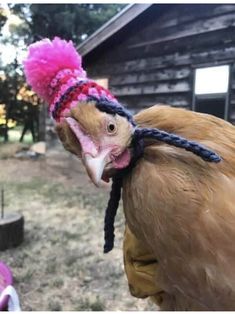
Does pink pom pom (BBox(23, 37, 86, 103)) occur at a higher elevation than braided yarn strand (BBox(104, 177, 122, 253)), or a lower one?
higher

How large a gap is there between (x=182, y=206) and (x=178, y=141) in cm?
10

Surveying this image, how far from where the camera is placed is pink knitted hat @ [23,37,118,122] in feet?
1.90

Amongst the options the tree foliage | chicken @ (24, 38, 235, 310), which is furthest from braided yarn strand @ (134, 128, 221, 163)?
the tree foliage

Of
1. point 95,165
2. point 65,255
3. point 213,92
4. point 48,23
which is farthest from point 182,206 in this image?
point 48,23

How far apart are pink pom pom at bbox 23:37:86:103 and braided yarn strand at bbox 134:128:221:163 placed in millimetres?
135

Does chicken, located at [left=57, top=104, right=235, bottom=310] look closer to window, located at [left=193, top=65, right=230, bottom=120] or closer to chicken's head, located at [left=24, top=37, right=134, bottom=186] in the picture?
chicken's head, located at [left=24, top=37, right=134, bottom=186]

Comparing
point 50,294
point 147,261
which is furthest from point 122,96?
point 147,261

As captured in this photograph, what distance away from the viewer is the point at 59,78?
62cm

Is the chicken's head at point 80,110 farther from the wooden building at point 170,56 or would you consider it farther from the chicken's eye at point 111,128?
the wooden building at point 170,56

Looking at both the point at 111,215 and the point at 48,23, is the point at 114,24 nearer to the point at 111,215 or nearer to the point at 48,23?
the point at 48,23

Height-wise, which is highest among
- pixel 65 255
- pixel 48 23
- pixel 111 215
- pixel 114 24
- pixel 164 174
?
pixel 48 23

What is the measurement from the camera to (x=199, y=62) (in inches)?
102

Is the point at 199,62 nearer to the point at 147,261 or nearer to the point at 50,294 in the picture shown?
the point at 50,294

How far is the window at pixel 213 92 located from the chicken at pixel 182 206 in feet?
4.67
